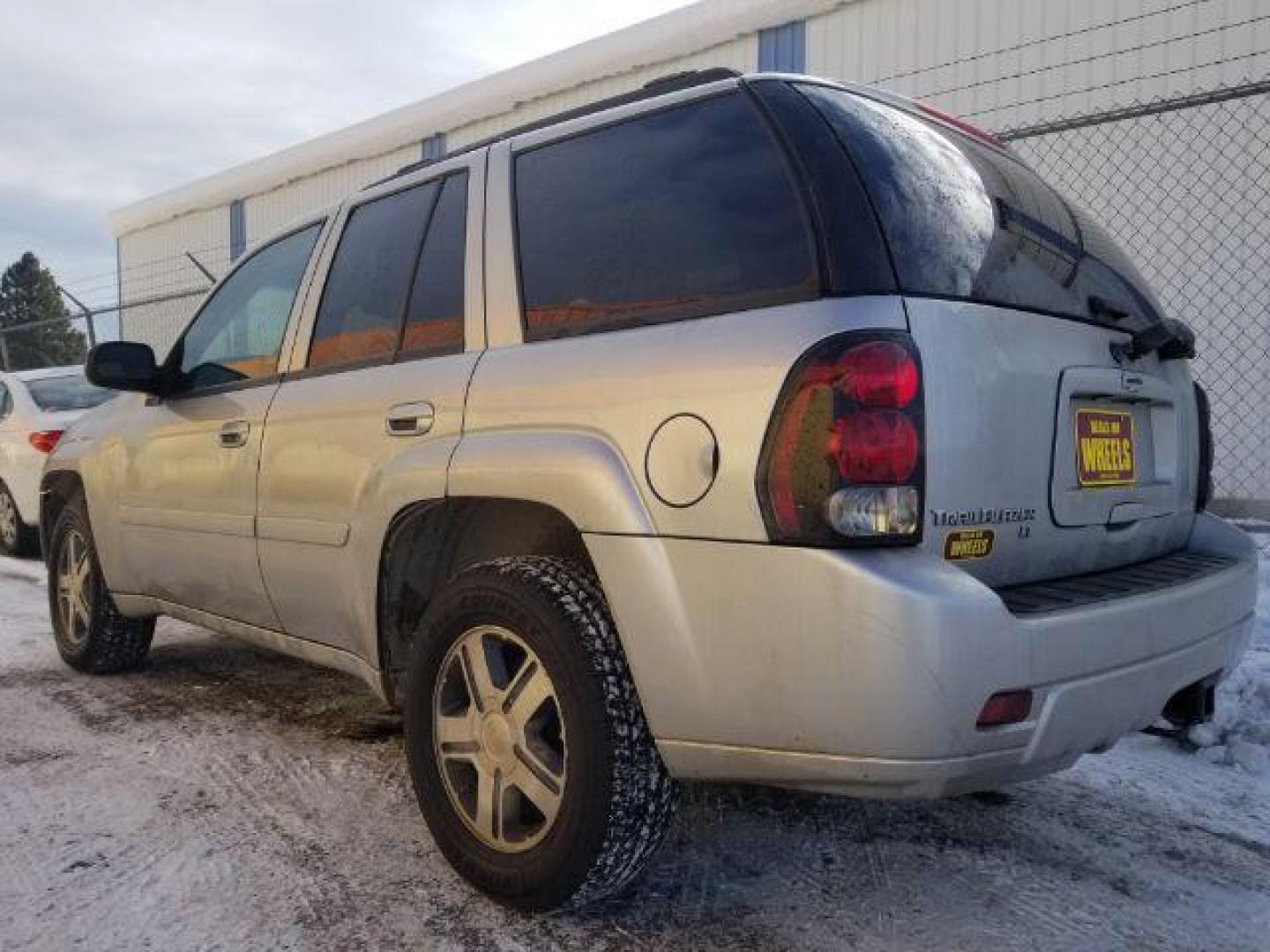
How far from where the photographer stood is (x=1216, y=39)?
740 centimetres

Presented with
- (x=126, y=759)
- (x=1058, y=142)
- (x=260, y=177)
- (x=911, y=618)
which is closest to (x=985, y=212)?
(x=911, y=618)

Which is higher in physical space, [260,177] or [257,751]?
[260,177]

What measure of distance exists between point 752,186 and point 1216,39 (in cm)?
699

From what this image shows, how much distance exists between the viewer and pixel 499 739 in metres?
2.37

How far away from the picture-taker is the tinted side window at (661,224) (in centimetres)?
208

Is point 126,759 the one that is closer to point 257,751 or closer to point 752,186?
point 257,751

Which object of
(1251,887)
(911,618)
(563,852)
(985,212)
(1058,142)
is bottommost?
(1251,887)

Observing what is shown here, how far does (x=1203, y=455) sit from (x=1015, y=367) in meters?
1.13

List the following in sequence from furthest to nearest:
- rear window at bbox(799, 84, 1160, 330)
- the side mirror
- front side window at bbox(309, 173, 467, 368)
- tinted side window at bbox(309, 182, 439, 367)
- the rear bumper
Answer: the side mirror < tinted side window at bbox(309, 182, 439, 367) < front side window at bbox(309, 173, 467, 368) < rear window at bbox(799, 84, 1160, 330) < the rear bumper

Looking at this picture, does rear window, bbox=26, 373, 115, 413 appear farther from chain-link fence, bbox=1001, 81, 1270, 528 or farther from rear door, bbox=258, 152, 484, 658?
chain-link fence, bbox=1001, 81, 1270, 528

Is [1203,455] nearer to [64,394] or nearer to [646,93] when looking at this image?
[646,93]

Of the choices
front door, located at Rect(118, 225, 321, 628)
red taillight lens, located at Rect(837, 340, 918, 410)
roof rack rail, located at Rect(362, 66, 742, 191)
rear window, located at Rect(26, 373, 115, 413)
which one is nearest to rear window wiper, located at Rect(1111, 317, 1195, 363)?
red taillight lens, located at Rect(837, 340, 918, 410)

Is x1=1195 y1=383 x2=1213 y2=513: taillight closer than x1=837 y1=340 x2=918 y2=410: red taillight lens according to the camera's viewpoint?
No

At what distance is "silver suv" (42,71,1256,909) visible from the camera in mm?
1877
